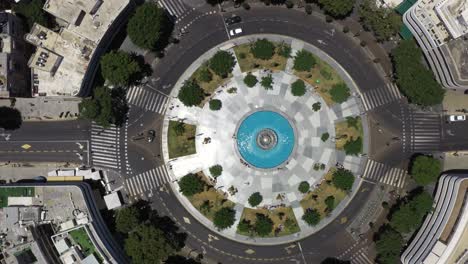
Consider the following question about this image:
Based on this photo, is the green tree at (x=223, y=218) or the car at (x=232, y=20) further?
the car at (x=232, y=20)

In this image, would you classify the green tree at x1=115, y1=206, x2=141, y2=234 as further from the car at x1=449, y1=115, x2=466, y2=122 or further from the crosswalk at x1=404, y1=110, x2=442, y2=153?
the car at x1=449, y1=115, x2=466, y2=122

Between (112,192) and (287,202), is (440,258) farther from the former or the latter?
(112,192)

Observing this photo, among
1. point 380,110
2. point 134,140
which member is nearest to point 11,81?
point 134,140

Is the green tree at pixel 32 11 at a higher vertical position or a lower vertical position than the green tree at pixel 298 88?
higher

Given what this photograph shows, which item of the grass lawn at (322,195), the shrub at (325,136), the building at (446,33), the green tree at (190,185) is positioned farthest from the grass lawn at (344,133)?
the green tree at (190,185)

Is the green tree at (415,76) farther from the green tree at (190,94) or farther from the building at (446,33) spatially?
the green tree at (190,94)

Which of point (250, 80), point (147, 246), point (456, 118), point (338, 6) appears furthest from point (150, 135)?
point (456, 118)

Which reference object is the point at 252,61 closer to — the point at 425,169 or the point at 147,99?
the point at 147,99
